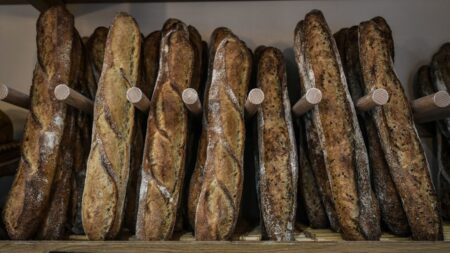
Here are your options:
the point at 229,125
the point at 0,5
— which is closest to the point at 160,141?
the point at 229,125

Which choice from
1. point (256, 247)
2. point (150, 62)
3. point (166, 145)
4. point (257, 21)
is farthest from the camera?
point (257, 21)

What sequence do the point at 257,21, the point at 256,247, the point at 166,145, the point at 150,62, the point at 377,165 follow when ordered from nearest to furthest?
1. the point at 256,247
2. the point at 166,145
3. the point at 377,165
4. the point at 150,62
5. the point at 257,21

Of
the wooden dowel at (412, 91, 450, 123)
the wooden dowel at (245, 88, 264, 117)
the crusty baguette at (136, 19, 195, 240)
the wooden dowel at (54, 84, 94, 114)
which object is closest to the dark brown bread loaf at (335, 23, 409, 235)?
the wooden dowel at (412, 91, 450, 123)

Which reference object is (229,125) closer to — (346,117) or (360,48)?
(346,117)

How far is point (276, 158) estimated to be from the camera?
1.16 m

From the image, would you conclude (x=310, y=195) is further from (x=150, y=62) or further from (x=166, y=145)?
(x=150, y=62)

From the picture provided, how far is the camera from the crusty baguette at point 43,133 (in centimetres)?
110

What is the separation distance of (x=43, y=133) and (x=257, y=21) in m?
0.86

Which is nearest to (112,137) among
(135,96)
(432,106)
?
(135,96)

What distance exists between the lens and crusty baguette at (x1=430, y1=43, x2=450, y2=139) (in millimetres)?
1379

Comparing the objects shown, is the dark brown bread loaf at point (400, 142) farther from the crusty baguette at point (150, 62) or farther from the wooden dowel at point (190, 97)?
the crusty baguette at point (150, 62)

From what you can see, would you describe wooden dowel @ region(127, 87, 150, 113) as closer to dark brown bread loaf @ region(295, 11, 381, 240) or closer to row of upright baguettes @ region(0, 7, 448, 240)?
row of upright baguettes @ region(0, 7, 448, 240)

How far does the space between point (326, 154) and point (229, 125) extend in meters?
0.27

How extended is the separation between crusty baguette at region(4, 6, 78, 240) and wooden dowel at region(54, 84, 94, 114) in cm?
5
